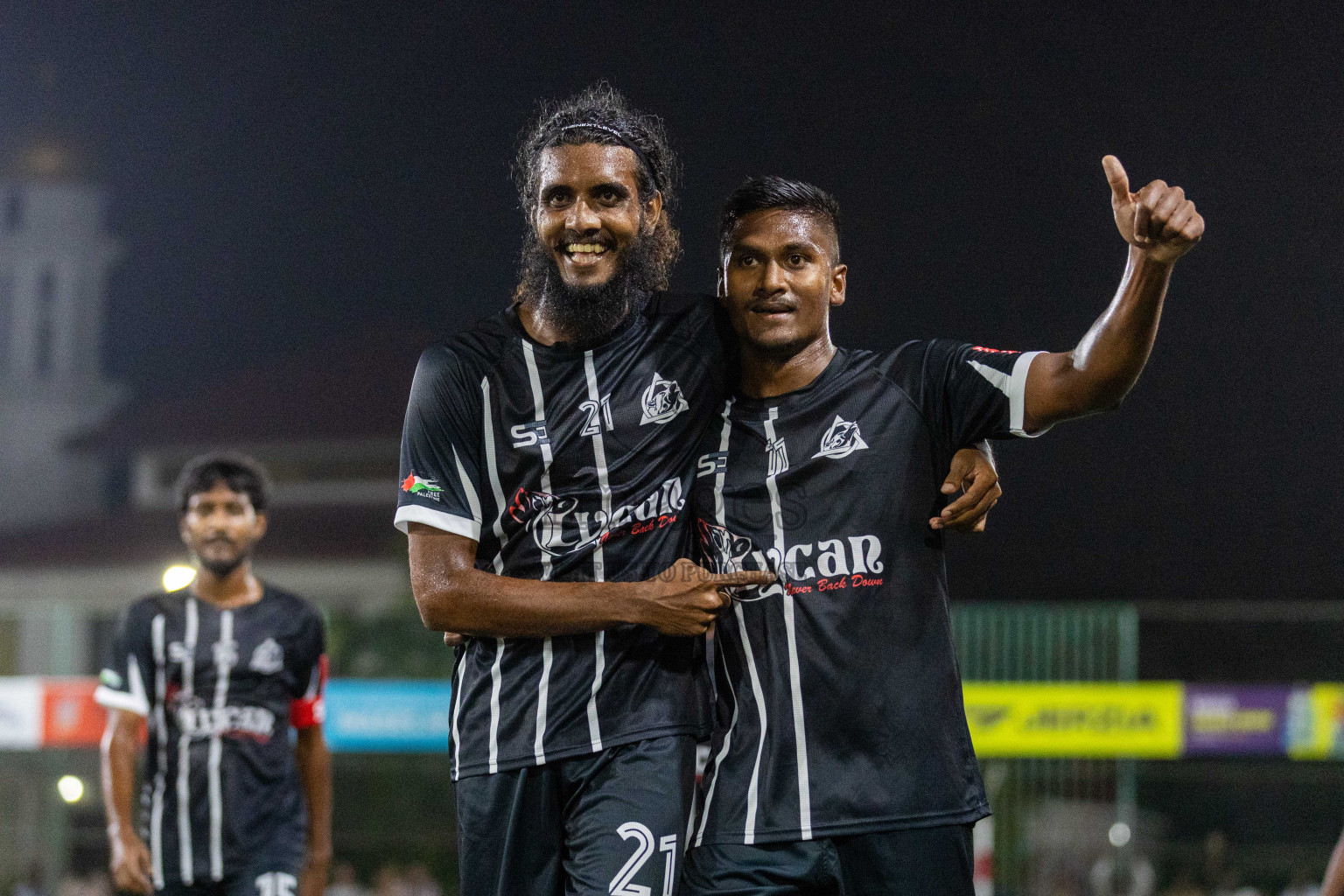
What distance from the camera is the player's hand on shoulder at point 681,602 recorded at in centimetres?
204

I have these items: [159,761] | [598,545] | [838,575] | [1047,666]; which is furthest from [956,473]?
[1047,666]

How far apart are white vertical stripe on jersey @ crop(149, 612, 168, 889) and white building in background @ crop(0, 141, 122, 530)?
16.1m

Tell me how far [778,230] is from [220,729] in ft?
8.02

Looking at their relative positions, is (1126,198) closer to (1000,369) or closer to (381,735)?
(1000,369)

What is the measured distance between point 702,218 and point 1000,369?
1267 cm

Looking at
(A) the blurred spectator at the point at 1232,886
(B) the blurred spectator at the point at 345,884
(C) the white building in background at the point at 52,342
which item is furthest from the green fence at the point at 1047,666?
(C) the white building in background at the point at 52,342

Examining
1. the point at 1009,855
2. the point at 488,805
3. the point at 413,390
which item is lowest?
the point at 1009,855

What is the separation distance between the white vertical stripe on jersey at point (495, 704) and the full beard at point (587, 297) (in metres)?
0.55

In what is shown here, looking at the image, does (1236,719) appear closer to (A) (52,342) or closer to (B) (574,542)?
(B) (574,542)

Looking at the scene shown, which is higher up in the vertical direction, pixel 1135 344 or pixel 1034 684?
pixel 1135 344

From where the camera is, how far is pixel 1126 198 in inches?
76.4

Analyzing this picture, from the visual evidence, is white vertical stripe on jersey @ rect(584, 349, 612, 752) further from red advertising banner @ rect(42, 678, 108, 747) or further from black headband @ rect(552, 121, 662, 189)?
red advertising banner @ rect(42, 678, 108, 747)

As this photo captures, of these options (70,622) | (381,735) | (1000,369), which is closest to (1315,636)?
(381,735)

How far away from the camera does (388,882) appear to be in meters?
9.34
